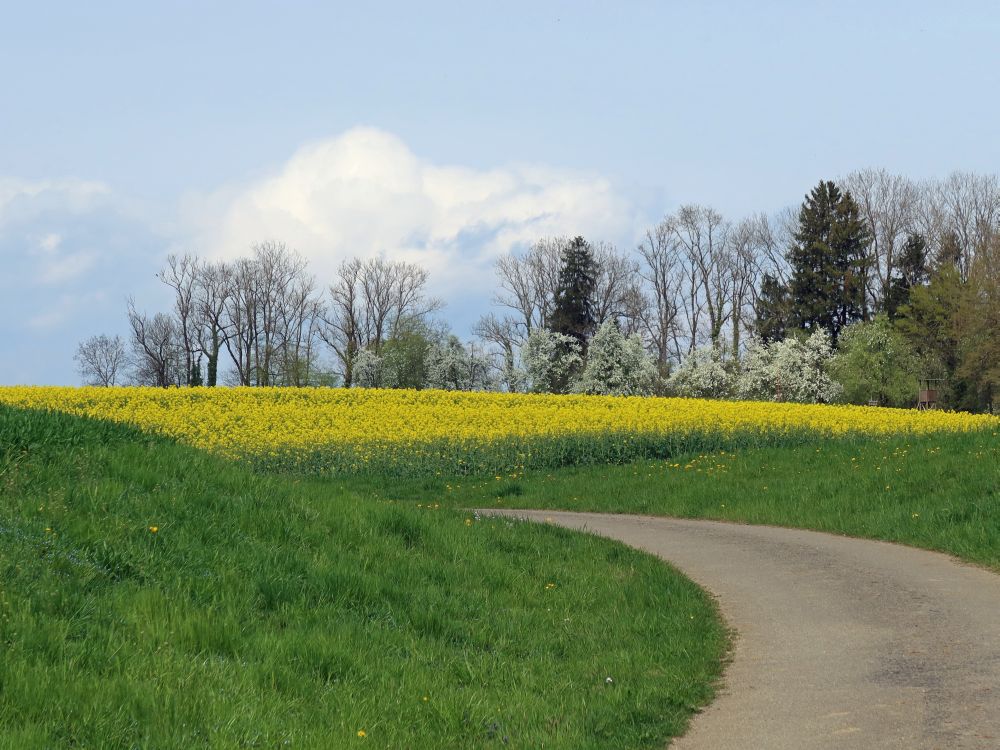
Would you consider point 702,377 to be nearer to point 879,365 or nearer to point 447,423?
point 879,365

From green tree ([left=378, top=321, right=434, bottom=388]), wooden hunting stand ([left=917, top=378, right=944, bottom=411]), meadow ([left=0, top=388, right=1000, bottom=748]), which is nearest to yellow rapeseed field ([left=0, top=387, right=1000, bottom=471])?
meadow ([left=0, top=388, right=1000, bottom=748])

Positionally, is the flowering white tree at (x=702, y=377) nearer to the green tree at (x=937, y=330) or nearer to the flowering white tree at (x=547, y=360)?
the flowering white tree at (x=547, y=360)

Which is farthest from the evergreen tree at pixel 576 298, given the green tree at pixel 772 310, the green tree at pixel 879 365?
the green tree at pixel 879 365

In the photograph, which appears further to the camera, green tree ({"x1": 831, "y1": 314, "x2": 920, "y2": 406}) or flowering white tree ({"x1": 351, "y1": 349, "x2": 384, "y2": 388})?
flowering white tree ({"x1": 351, "y1": 349, "x2": 384, "y2": 388})

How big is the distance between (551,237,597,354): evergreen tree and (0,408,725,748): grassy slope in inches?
2443

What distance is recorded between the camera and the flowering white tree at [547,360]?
228ft

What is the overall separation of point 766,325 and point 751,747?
68.1m

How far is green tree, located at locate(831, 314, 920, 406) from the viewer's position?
60.4m

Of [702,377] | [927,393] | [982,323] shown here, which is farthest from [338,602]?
[702,377]

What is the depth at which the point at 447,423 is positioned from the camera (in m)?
33.6

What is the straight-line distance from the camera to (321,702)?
6035 millimetres

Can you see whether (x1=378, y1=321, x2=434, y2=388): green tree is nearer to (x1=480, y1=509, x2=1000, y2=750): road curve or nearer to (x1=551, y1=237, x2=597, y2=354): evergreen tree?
(x1=551, y1=237, x2=597, y2=354): evergreen tree

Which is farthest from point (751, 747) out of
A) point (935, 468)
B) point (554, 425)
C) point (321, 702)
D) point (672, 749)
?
point (554, 425)

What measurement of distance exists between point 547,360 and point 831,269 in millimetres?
22412
